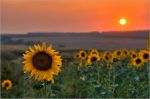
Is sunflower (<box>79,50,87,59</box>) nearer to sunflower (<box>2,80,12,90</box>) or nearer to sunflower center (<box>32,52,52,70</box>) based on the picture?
sunflower (<box>2,80,12,90</box>)

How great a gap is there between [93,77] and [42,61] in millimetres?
2166

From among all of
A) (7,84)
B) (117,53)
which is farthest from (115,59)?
(7,84)

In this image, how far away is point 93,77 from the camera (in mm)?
5008

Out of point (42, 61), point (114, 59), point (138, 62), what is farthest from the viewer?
point (114, 59)

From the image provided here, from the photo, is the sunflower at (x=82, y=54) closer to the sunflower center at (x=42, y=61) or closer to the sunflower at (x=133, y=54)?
the sunflower at (x=133, y=54)

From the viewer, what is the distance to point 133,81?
4695mm

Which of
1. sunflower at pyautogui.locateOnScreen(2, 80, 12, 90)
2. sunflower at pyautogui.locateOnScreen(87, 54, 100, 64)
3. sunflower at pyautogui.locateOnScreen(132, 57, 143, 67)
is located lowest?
sunflower at pyautogui.locateOnScreen(2, 80, 12, 90)

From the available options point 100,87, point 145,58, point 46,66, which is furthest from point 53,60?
point 145,58

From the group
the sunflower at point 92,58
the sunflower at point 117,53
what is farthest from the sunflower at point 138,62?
the sunflower at point 117,53

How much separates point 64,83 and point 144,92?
1182 millimetres

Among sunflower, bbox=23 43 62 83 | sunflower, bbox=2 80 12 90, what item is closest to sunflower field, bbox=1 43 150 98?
sunflower, bbox=2 80 12 90

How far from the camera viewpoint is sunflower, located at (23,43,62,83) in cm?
283

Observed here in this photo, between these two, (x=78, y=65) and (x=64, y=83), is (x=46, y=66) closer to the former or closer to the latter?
(x=64, y=83)

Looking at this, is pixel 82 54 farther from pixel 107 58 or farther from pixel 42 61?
pixel 42 61
